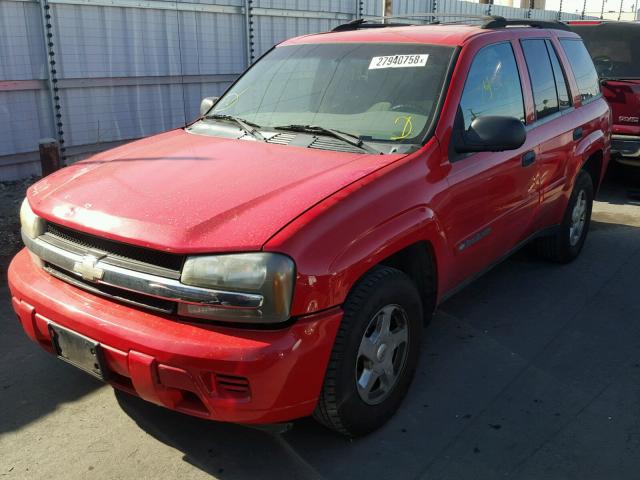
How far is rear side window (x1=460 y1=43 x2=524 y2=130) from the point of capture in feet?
11.2

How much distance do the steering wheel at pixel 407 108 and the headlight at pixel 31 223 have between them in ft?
6.02

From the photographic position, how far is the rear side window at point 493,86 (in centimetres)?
341

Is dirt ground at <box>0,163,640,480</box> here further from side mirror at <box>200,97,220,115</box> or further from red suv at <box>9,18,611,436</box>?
side mirror at <box>200,97,220,115</box>

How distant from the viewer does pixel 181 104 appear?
9.02m

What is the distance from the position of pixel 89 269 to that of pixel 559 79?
3623mm

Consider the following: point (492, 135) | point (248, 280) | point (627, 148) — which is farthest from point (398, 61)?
point (627, 148)

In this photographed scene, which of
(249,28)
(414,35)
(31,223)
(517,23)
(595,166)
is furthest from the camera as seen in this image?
(249,28)

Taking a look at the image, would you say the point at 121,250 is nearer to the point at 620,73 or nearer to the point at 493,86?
the point at 493,86

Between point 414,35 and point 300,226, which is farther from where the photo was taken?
point 414,35

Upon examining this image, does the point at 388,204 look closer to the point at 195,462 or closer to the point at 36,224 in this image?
the point at 195,462

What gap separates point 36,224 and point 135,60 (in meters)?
6.02

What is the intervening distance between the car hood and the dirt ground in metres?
0.89

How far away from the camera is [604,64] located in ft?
24.9

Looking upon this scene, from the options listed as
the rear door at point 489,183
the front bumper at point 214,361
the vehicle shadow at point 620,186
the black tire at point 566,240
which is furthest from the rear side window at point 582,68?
the front bumper at point 214,361
